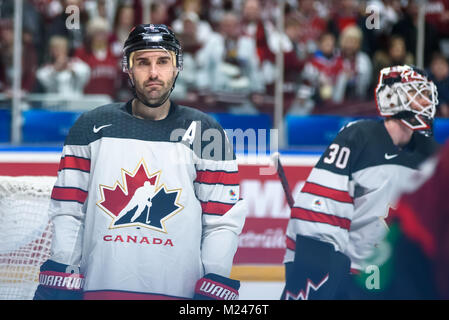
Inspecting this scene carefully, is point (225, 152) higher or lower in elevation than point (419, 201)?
higher

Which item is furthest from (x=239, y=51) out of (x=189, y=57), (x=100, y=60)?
(x=100, y=60)

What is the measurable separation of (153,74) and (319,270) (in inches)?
31.1

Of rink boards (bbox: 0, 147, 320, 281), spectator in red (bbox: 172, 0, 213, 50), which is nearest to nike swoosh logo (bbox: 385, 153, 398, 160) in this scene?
rink boards (bbox: 0, 147, 320, 281)

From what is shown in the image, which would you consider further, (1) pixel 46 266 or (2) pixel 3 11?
(2) pixel 3 11

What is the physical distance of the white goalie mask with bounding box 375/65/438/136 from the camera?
2318 mm

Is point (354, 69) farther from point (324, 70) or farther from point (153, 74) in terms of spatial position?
point (153, 74)

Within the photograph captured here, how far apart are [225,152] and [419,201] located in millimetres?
1103

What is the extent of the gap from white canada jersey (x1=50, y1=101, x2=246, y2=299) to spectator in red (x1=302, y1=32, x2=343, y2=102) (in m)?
2.91

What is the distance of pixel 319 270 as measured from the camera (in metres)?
2.21

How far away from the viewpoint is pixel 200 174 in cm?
191

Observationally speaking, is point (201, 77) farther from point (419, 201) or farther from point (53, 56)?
point (419, 201)

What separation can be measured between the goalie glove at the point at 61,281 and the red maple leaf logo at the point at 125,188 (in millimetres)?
185
